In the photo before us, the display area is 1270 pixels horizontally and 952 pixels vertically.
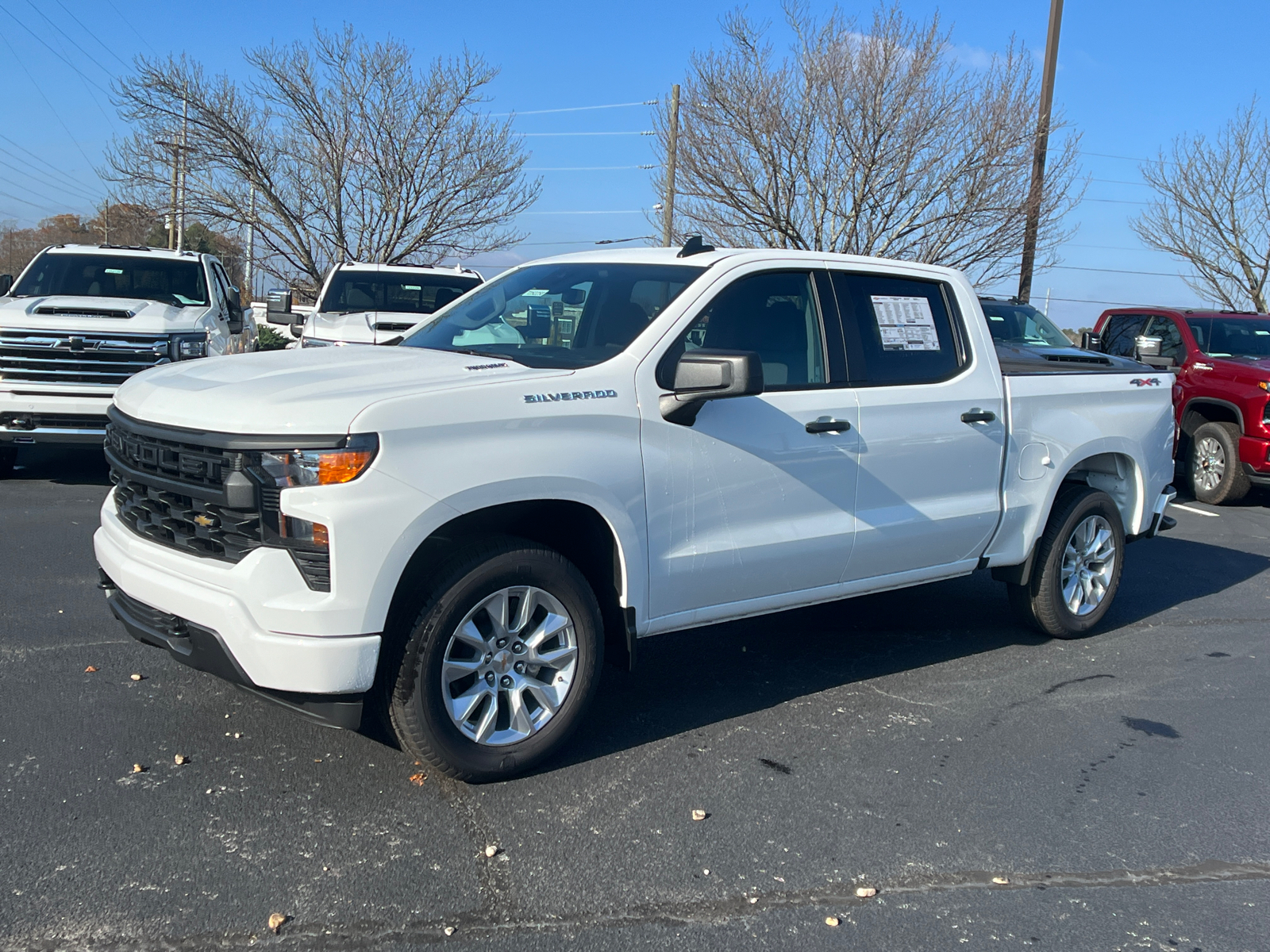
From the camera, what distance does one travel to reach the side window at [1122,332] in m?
12.8

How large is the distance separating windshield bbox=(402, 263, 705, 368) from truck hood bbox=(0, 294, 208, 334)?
4908 mm

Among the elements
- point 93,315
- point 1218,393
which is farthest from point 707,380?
point 1218,393

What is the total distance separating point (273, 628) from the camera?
3.43 meters

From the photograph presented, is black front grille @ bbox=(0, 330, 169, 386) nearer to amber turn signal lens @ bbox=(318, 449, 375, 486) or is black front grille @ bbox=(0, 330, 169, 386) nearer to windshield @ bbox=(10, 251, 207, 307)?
windshield @ bbox=(10, 251, 207, 307)

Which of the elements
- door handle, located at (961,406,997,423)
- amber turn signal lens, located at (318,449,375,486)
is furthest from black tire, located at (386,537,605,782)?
door handle, located at (961,406,997,423)

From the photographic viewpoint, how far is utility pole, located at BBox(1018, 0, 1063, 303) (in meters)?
18.4

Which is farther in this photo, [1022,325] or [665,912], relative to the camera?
[1022,325]

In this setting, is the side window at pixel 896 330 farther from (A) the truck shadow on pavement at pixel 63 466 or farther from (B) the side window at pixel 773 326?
(A) the truck shadow on pavement at pixel 63 466

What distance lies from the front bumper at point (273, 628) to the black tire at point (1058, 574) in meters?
3.76

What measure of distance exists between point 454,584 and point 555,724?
70 cm

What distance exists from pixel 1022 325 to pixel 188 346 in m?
8.66

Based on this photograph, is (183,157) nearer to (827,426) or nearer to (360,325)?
(360,325)

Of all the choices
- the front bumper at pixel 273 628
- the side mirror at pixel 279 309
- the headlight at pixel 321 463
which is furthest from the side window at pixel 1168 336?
the front bumper at pixel 273 628

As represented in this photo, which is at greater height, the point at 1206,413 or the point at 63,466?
the point at 1206,413
